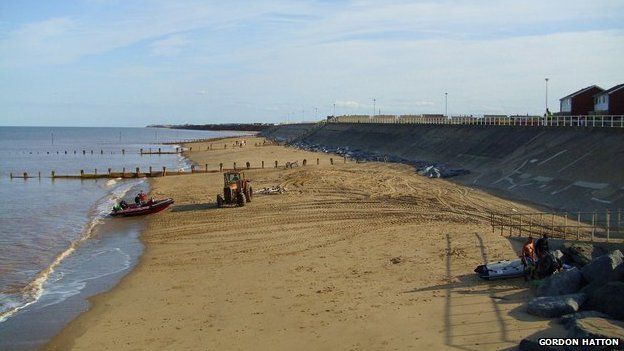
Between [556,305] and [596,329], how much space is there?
1.91m

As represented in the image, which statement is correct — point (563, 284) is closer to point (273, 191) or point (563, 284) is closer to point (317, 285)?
point (317, 285)

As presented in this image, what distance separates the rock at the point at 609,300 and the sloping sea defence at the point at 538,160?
14.5 metres

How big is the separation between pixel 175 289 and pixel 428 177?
28.0 metres

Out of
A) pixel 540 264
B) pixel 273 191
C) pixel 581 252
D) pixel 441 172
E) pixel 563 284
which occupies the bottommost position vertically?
pixel 563 284

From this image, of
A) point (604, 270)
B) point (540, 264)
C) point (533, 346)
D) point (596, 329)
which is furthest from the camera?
point (540, 264)

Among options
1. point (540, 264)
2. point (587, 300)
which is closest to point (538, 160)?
point (540, 264)

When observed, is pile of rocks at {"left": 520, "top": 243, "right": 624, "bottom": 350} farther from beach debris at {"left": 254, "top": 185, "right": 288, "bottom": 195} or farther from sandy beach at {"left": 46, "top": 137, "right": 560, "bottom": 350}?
beach debris at {"left": 254, "top": 185, "right": 288, "bottom": 195}

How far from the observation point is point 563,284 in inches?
502

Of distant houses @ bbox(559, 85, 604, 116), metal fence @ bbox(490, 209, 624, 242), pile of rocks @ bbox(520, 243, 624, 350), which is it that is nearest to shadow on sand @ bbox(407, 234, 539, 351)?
pile of rocks @ bbox(520, 243, 624, 350)

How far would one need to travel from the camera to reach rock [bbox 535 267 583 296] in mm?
12602

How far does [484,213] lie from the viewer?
25391mm

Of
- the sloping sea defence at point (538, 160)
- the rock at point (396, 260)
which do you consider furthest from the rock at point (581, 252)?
the sloping sea defence at point (538, 160)

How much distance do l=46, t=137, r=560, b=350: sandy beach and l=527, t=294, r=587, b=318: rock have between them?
269 mm

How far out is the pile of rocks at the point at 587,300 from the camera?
989 centimetres
